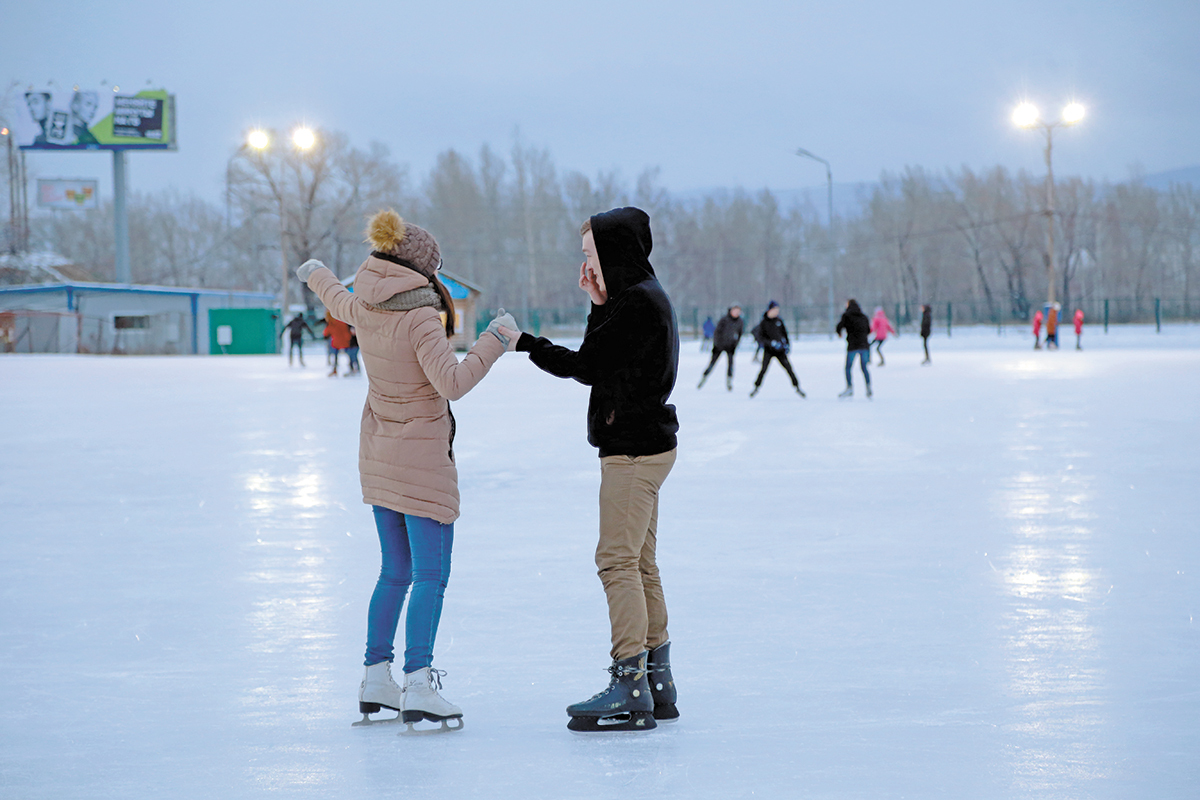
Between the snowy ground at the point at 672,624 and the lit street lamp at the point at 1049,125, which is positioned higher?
the lit street lamp at the point at 1049,125

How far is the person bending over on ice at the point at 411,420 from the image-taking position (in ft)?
10.5

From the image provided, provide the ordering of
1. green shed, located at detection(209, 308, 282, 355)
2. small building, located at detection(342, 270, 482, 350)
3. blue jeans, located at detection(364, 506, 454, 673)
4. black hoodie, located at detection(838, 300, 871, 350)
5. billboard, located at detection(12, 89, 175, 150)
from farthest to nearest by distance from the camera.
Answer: billboard, located at detection(12, 89, 175, 150), green shed, located at detection(209, 308, 282, 355), small building, located at detection(342, 270, 482, 350), black hoodie, located at detection(838, 300, 871, 350), blue jeans, located at detection(364, 506, 454, 673)

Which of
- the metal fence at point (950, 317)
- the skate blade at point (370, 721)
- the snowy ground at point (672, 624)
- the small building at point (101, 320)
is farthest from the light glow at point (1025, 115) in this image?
the skate blade at point (370, 721)

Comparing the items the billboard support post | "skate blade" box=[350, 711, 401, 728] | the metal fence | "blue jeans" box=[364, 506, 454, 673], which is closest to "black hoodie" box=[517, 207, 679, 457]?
"blue jeans" box=[364, 506, 454, 673]

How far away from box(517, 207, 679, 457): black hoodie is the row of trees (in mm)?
60531

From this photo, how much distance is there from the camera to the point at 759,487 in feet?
26.9

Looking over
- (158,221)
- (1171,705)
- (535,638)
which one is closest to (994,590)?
(1171,705)

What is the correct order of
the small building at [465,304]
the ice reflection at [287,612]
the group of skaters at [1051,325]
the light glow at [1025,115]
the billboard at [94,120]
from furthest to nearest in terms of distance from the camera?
1. the billboard at [94,120]
2. the small building at [465,304]
3. the light glow at [1025,115]
4. the group of skaters at [1051,325]
5. the ice reflection at [287,612]

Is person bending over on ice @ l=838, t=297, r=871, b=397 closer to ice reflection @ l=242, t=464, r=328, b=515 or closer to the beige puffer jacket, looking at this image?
ice reflection @ l=242, t=464, r=328, b=515

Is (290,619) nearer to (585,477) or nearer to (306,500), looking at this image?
(306,500)

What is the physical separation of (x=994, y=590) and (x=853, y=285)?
327ft

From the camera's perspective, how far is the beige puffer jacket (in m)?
3.19

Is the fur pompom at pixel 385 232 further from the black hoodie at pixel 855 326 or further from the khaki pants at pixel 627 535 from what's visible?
the black hoodie at pixel 855 326

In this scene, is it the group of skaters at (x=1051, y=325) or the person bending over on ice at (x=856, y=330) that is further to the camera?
the group of skaters at (x=1051, y=325)
